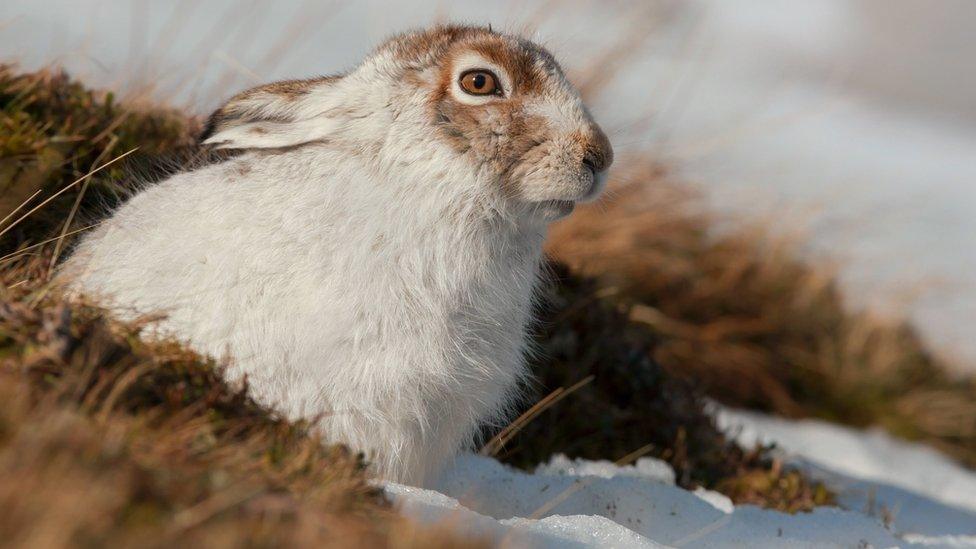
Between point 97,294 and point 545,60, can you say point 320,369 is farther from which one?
point 545,60

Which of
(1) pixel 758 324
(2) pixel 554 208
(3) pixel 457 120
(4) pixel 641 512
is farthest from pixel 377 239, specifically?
(1) pixel 758 324

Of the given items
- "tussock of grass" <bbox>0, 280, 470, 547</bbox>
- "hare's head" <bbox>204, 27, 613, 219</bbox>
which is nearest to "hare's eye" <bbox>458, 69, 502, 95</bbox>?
"hare's head" <bbox>204, 27, 613, 219</bbox>

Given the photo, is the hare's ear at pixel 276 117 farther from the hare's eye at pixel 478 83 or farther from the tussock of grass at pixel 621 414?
the tussock of grass at pixel 621 414

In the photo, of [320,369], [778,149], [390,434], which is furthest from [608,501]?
[778,149]

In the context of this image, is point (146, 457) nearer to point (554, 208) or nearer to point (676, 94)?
point (554, 208)

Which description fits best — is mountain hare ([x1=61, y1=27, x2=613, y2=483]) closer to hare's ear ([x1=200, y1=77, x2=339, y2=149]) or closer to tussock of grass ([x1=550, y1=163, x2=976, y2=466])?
hare's ear ([x1=200, y1=77, x2=339, y2=149])

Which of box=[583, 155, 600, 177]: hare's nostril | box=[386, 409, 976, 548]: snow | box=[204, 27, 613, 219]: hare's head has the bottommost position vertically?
box=[386, 409, 976, 548]: snow

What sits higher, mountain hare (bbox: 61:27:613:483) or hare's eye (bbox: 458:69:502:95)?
hare's eye (bbox: 458:69:502:95)

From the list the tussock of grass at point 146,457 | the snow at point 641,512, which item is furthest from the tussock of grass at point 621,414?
the tussock of grass at point 146,457
